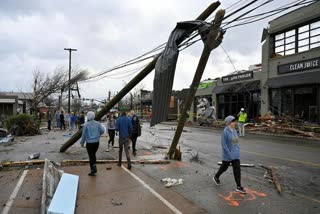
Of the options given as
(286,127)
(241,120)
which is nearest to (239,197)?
(241,120)

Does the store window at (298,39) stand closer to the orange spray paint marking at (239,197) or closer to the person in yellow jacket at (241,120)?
the person in yellow jacket at (241,120)

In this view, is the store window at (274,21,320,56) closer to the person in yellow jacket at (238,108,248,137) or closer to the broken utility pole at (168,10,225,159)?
the person in yellow jacket at (238,108,248,137)

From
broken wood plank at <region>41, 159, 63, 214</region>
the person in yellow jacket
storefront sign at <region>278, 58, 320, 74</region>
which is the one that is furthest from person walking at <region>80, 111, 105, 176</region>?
storefront sign at <region>278, 58, 320, 74</region>

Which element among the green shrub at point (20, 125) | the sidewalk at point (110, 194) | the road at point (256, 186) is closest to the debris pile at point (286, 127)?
the road at point (256, 186)

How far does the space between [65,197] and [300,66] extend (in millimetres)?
24012

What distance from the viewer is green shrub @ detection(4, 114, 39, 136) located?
23.2 m

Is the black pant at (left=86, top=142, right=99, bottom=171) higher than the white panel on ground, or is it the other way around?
the black pant at (left=86, top=142, right=99, bottom=171)

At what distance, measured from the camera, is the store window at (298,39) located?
24797 mm

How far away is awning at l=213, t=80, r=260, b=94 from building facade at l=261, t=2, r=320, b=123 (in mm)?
961

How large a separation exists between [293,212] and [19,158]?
9.57m

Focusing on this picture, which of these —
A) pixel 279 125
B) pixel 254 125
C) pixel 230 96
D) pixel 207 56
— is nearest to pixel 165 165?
pixel 207 56

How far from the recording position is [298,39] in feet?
86.9

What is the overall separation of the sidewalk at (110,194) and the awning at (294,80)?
19.1 meters

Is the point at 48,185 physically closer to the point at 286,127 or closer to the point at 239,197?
the point at 239,197
